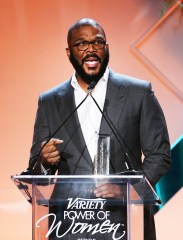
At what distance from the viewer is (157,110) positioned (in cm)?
263

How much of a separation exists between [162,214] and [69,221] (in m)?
1.75

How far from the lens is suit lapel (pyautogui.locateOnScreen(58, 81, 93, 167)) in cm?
256

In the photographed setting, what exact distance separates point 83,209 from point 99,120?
59cm

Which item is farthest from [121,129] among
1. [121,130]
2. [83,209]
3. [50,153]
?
[83,209]

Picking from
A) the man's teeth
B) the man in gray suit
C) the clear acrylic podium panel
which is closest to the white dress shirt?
the man in gray suit

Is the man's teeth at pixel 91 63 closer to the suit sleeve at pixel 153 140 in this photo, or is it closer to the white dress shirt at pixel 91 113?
the white dress shirt at pixel 91 113

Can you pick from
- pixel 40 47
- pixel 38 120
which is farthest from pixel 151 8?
pixel 38 120

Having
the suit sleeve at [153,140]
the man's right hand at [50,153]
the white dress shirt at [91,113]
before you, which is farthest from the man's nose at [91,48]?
the man's right hand at [50,153]

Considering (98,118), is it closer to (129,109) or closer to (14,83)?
(129,109)

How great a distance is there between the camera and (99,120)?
8.59ft

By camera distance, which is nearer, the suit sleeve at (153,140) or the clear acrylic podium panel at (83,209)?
the clear acrylic podium panel at (83,209)

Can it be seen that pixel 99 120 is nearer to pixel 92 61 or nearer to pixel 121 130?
pixel 121 130

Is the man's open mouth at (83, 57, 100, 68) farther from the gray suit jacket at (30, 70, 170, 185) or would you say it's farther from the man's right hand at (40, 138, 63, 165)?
the man's right hand at (40, 138, 63, 165)

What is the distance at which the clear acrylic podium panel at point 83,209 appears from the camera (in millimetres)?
2086
